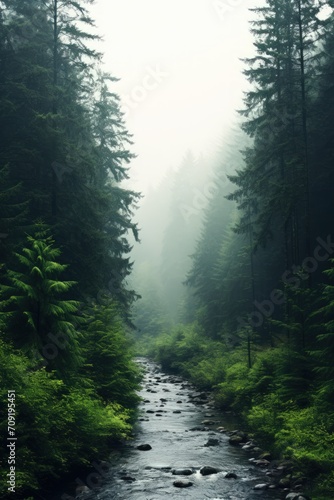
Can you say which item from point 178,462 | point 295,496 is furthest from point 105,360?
point 295,496

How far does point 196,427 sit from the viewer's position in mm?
17438

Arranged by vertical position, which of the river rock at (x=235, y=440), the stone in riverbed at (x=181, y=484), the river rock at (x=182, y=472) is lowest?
the stone in riverbed at (x=181, y=484)

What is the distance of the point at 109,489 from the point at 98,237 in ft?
33.9

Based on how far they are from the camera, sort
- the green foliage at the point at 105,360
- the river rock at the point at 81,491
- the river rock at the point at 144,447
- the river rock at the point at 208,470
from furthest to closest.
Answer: the green foliage at the point at 105,360 → the river rock at the point at 144,447 → the river rock at the point at 208,470 → the river rock at the point at 81,491

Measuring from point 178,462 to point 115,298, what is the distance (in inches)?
512

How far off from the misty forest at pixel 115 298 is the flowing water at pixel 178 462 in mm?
97

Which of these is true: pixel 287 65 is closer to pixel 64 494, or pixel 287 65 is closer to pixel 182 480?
pixel 182 480

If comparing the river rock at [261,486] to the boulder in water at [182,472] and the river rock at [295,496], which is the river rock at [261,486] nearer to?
the river rock at [295,496]
